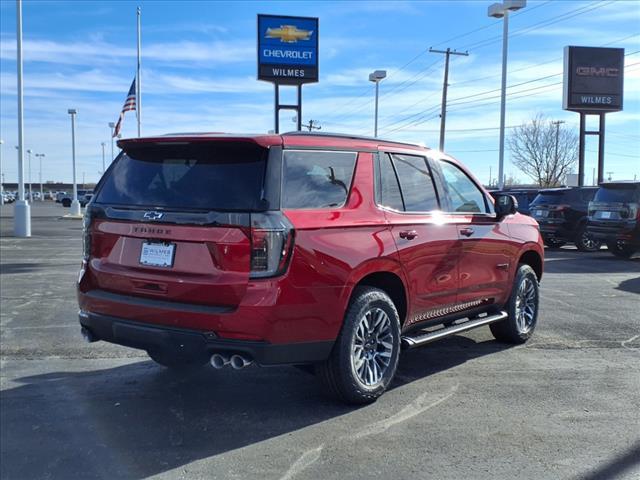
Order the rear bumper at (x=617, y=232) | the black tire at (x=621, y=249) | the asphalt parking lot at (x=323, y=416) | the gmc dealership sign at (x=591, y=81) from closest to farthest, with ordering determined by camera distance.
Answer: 1. the asphalt parking lot at (x=323, y=416)
2. the rear bumper at (x=617, y=232)
3. the black tire at (x=621, y=249)
4. the gmc dealership sign at (x=591, y=81)

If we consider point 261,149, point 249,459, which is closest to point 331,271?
point 261,149

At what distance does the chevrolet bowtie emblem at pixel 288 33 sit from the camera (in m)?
18.7

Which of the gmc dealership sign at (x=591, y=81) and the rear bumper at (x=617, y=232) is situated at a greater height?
the gmc dealership sign at (x=591, y=81)

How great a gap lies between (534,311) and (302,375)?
286 cm

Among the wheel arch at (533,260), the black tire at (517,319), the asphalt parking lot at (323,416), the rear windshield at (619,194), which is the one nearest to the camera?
the asphalt parking lot at (323,416)

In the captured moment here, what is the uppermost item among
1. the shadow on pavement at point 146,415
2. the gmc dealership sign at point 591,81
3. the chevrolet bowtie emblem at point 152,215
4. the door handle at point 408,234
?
the gmc dealership sign at point 591,81

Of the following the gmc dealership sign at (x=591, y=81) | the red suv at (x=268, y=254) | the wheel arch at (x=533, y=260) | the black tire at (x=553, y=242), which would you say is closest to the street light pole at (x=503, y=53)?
the gmc dealership sign at (x=591, y=81)

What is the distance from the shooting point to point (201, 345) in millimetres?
4059

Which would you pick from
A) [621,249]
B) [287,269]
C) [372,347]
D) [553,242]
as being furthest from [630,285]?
[287,269]

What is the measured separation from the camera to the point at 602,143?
1268 inches

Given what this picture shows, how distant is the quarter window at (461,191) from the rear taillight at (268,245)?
2242mm

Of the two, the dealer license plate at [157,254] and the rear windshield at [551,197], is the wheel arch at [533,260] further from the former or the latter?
the rear windshield at [551,197]

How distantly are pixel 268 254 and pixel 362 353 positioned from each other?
1217 millimetres

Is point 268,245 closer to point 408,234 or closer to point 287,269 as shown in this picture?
point 287,269
